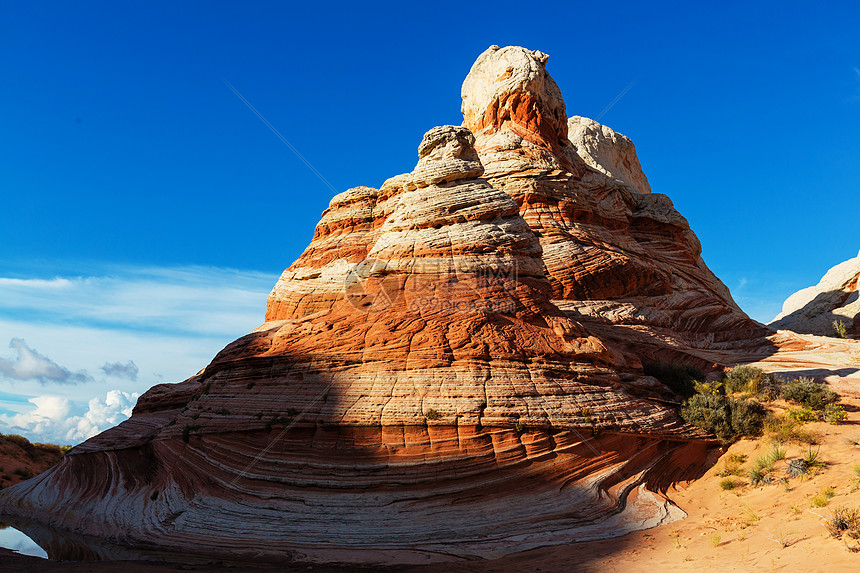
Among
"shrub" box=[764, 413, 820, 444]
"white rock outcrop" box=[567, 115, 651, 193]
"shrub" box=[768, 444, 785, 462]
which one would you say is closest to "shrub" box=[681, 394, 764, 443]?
"shrub" box=[764, 413, 820, 444]

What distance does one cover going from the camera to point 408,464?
531 inches

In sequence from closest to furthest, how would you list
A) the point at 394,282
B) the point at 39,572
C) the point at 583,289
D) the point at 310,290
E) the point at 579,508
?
1. the point at 39,572
2. the point at 579,508
3. the point at 394,282
4. the point at 583,289
5. the point at 310,290

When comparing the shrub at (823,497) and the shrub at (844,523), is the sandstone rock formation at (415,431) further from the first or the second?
the shrub at (844,523)

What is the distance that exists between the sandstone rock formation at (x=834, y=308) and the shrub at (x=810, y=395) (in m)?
21.6

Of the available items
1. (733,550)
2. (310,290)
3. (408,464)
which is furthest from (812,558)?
(310,290)

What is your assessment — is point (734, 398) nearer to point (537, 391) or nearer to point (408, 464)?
point (537, 391)

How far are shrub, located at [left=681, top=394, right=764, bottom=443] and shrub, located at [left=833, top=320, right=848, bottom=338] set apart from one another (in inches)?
792

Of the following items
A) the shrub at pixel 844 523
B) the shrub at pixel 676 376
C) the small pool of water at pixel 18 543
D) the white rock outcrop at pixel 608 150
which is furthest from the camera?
the white rock outcrop at pixel 608 150

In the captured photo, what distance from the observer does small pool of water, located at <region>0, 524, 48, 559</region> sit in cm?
1465

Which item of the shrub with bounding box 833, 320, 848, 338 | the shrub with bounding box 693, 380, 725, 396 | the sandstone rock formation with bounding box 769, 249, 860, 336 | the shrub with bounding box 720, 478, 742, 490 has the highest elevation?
the sandstone rock formation with bounding box 769, 249, 860, 336

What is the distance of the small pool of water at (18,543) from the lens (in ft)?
48.1

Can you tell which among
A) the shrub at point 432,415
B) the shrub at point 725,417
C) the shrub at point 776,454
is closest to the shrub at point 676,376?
the shrub at point 725,417

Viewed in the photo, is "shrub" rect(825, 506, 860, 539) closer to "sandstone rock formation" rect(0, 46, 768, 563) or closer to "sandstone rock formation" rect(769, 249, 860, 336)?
"sandstone rock formation" rect(0, 46, 768, 563)

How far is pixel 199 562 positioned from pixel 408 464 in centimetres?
491
